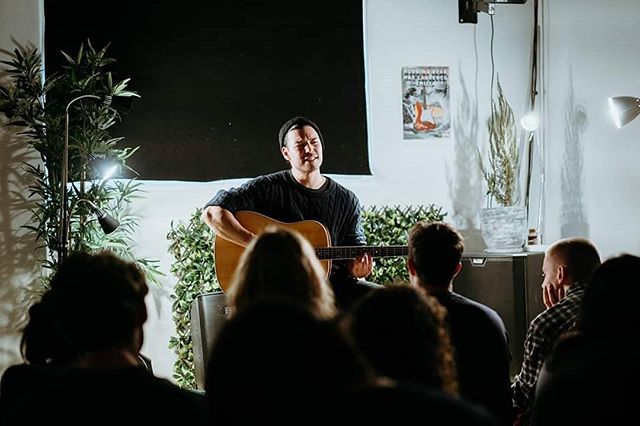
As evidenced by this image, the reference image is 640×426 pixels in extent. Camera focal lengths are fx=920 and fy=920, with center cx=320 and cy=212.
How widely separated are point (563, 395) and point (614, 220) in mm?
5606

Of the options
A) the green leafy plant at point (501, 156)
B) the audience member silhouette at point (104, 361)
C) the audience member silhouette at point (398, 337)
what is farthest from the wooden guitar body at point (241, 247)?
the audience member silhouette at point (398, 337)

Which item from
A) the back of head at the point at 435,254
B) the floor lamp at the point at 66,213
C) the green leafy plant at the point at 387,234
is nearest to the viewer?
the back of head at the point at 435,254

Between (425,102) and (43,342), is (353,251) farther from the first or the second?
(43,342)

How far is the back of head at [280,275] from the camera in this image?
2709mm

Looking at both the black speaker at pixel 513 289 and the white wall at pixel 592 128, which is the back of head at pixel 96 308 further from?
the white wall at pixel 592 128

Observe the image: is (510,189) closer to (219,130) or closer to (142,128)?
(219,130)

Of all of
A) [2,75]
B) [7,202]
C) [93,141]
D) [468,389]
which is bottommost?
[468,389]

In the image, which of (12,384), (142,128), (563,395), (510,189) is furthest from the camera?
(510,189)

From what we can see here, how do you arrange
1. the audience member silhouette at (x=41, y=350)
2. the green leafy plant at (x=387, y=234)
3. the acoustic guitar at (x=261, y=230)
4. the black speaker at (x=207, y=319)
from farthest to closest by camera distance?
the green leafy plant at (x=387, y=234), the black speaker at (x=207, y=319), the acoustic guitar at (x=261, y=230), the audience member silhouette at (x=41, y=350)

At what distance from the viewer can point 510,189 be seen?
23.0 feet

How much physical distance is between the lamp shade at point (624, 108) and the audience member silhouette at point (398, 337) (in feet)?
16.4

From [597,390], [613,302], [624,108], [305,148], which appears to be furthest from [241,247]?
[597,390]

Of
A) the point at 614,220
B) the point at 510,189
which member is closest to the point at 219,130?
the point at 510,189

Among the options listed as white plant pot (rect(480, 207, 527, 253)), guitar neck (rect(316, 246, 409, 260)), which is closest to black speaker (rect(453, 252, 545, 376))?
white plant pot (rect(480, 207, 527, 253))
